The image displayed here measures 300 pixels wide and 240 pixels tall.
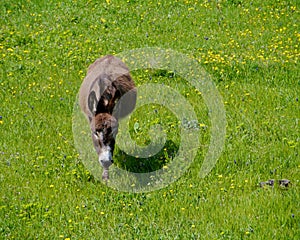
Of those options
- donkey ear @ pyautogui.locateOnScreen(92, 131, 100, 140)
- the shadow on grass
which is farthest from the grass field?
donkey ear @ pyautogui.locateOnScreen(92, 131, 100, 140)

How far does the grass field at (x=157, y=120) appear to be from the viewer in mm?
7336

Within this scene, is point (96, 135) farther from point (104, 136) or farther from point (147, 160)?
point (147, 160)

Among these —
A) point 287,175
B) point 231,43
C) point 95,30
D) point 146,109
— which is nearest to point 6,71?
point 95,30

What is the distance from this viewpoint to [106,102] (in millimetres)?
8258

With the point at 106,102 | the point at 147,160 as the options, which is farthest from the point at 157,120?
the point at 106,102

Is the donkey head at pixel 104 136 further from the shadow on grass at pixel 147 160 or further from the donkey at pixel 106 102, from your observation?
the shadow on grass at pixel 147 160

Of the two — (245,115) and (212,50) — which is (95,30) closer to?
(212,50)

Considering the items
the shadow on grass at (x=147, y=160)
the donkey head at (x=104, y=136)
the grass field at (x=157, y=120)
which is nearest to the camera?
the grass field at (x=157, y=120)

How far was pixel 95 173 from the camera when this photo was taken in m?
8.68

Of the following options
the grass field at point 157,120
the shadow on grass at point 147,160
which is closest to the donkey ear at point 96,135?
the grass field at point 157,120

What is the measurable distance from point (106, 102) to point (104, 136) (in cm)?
59

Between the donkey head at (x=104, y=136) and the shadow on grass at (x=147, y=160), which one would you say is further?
the shadow on grass at (x=147, y=160)

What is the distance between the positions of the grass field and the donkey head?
562 millimetres

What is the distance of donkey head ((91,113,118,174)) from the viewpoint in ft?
25.9
